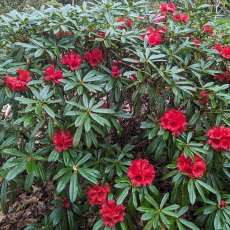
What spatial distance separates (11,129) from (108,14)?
2.78ft

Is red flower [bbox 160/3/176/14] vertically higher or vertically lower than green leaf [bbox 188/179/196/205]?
higher

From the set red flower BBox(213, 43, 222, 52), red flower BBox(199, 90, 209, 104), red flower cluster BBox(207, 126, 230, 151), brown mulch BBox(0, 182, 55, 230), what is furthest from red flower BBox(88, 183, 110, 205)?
red flower BBox(213, 43, 222, 52)

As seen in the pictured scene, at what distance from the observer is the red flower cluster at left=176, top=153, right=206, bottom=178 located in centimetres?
151

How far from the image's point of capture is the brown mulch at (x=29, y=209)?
230 centimetres

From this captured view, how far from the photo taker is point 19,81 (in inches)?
64.8

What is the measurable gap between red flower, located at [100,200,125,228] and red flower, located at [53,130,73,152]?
331mm

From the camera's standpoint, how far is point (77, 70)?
1.71m

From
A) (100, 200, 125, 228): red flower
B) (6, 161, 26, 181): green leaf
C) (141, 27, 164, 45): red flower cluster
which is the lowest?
(100, 200, 125, 228): red flower

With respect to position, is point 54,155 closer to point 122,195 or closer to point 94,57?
point 122,195

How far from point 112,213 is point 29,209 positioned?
1.10m

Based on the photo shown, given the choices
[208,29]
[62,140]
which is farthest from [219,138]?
[208,29]

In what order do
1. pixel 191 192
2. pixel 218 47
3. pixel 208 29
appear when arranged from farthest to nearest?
pixel 208 29
pixel 218 47
pixel 191 192

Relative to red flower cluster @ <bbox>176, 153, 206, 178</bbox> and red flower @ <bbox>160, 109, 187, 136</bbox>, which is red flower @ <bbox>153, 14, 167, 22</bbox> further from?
red flower cluster @ <bbox>176, 153, 206, 178</bbox>

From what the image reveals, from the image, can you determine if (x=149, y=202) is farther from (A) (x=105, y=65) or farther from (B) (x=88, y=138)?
(A) (x=105, y=65)
